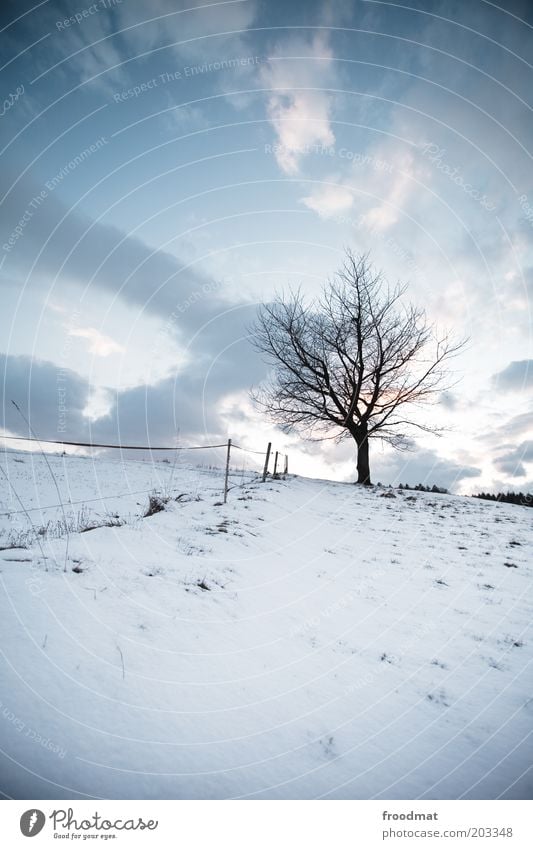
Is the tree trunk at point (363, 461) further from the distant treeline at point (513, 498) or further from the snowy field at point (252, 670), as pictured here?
the snowy field at point (252, 670)

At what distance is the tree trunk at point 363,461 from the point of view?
60.6 ft

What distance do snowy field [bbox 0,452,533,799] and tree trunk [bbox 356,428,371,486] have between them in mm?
11584

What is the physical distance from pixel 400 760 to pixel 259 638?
170 cm

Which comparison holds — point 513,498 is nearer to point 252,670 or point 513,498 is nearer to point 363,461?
point 363,461

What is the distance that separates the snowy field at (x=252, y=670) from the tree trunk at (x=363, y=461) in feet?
38.0

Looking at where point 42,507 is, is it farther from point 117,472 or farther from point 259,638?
point 259,638

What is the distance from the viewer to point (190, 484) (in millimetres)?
14047

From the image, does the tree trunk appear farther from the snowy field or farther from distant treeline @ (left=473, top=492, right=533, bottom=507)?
the snowy field

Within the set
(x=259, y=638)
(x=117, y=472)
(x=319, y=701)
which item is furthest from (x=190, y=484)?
(x=319, y=701)

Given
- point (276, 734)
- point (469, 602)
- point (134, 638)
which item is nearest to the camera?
point (276, 734)

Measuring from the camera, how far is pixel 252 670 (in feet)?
11.1

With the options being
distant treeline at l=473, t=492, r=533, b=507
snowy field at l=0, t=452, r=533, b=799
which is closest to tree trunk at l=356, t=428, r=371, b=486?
distant treeline at l=473, t=492, r=533, b=507

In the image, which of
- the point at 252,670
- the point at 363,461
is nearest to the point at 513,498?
the point at 363,461

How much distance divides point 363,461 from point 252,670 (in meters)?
16.2
